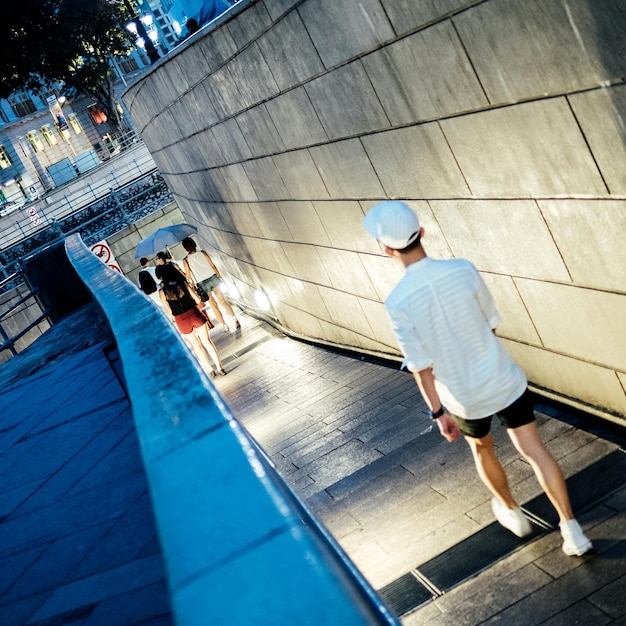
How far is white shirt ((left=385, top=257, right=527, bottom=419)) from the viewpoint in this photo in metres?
3.26

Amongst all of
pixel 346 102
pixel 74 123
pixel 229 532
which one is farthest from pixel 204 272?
pixel 74 123

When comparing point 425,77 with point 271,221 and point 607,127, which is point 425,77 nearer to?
point 607,127

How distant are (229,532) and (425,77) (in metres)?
4.09

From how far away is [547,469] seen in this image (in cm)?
340

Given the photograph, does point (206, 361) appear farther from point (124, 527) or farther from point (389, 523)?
point (124, 527)

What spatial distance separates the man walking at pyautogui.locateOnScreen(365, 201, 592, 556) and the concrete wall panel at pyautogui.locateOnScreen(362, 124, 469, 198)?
1.63 meters

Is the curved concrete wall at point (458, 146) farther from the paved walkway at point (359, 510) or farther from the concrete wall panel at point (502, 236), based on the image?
the paved walkway at point (359, 510)

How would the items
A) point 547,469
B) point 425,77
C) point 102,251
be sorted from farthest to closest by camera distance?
point 102,251
point 425,77
point 547,469

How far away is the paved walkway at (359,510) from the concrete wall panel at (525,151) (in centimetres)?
166

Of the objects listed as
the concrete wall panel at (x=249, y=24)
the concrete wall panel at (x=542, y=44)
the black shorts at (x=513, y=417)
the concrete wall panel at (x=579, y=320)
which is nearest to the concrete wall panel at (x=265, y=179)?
the concrete wall panel at (x=249, y=24)

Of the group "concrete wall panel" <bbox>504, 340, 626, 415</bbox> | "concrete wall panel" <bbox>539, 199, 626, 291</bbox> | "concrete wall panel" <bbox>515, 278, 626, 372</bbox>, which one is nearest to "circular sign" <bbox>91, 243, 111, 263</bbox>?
"concrete wall panel" <bbox>504, 340, 626, 415</bbox>

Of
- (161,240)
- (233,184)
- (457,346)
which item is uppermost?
(233,184)

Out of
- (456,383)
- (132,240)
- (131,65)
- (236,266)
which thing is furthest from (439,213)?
(131,65)

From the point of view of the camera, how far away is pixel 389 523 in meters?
4.43
